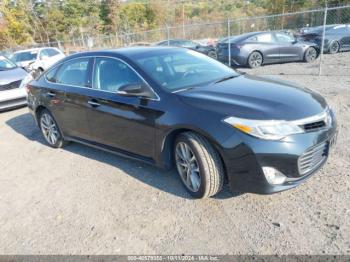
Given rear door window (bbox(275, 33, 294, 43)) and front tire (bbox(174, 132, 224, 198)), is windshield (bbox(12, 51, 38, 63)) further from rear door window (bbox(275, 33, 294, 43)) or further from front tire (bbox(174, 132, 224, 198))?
front tire (bbox(174, 132, 224, 198))

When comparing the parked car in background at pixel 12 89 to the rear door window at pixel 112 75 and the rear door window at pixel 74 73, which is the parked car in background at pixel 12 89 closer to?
the rear door window at pixel 74 73

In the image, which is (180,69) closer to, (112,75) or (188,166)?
(112,75)

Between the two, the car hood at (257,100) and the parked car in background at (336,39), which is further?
the parked car in background at (336,39)

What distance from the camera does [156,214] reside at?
3.13 m

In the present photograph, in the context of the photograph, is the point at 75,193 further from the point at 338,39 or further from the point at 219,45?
the point at 338,39

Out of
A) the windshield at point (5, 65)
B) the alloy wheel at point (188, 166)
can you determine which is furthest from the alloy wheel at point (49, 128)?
the windshield at point (5, 65)

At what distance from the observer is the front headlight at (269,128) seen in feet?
8.81

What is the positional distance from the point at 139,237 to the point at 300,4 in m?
36.1

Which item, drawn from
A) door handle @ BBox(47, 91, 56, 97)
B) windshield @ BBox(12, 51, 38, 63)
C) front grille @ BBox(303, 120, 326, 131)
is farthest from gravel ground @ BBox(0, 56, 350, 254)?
windshield @ BBox(12, 51, 38, 63)

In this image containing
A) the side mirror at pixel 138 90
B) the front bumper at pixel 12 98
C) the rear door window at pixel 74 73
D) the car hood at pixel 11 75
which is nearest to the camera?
the side mirror at pixel 138 90

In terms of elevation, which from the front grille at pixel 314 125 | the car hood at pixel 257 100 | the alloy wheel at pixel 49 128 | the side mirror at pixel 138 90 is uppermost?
the side mirror at pixel 138 90

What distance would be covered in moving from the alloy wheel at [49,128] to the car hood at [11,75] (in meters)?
3.65

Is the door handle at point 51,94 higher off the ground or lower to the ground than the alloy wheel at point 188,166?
higher

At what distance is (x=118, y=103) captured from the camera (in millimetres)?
3711
